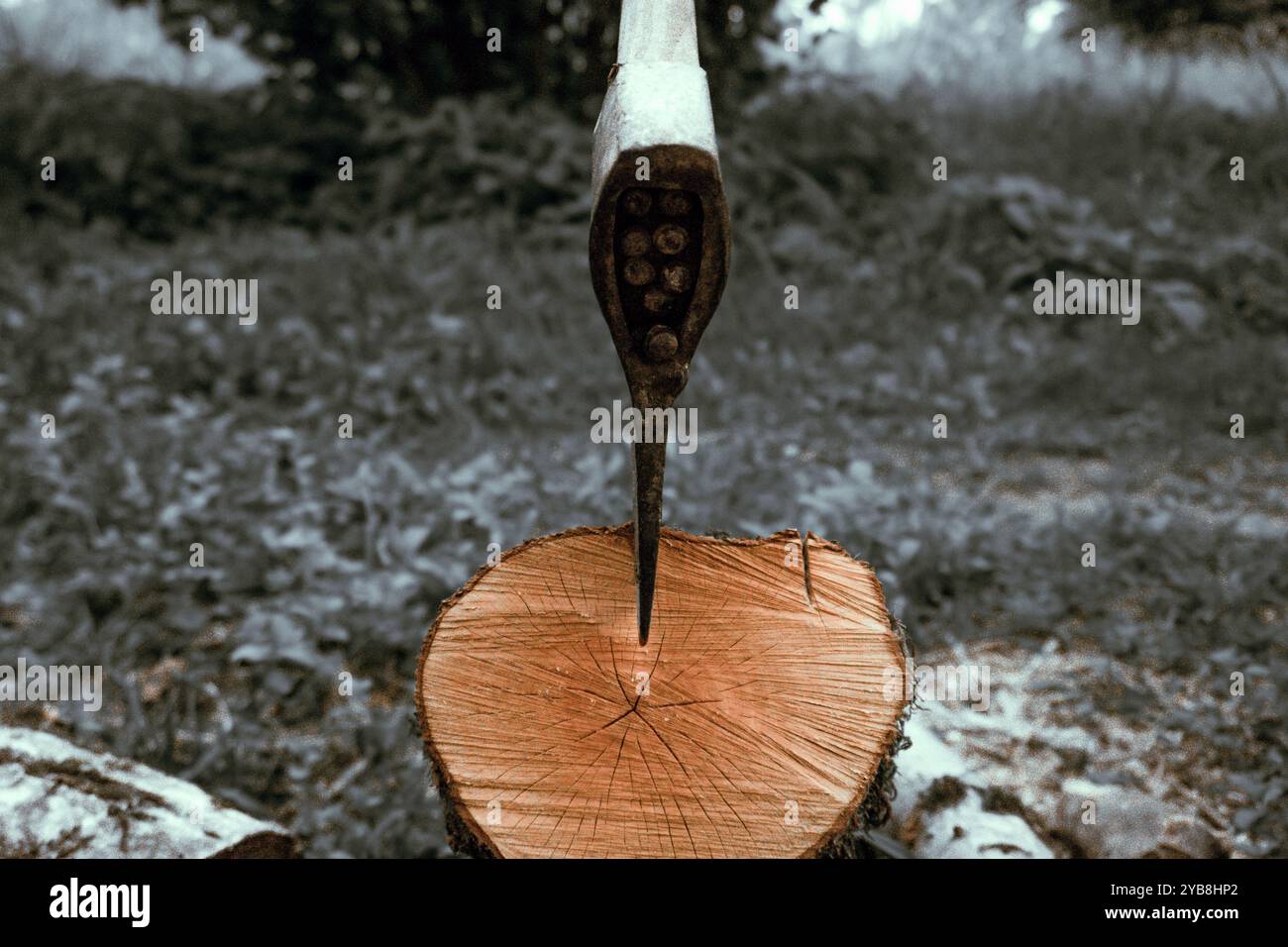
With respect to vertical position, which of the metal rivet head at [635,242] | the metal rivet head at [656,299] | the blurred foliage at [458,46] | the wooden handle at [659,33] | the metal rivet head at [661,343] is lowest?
the metal rivet head at [661,343]

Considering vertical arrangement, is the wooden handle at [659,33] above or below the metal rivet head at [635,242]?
above

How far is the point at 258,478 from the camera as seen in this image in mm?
3459

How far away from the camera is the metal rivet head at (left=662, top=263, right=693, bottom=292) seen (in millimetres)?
1409

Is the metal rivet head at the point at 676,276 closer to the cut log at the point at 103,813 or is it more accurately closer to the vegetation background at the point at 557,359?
the vegetation background at the point at 557,359

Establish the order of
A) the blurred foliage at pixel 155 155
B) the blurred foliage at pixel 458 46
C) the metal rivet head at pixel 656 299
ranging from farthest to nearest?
the blurred foliage at pixel 458 46
the blurred foliage at pixel 155 155
the metal rivet head at pixel 656 299

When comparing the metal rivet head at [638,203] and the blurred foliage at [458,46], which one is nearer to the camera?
the metal rivet head at [638,203]

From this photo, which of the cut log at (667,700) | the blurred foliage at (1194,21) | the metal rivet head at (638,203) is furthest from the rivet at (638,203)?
the blurred foliage at (1194,21)

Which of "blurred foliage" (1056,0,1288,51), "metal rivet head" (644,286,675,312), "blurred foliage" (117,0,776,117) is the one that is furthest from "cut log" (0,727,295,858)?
"blurred foliage" (1056,0,1288,51)

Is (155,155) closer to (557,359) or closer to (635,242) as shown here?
(557,359)

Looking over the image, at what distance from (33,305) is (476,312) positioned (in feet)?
6.11

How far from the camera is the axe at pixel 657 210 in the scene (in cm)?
131

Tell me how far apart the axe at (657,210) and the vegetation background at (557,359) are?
25.0 inches

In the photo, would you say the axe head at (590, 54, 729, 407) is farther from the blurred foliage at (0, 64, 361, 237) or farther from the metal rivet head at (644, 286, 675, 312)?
the blurred foliage at (0, 64, 361, 237)

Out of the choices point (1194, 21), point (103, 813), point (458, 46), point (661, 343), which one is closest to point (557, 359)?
point (103, 813)
